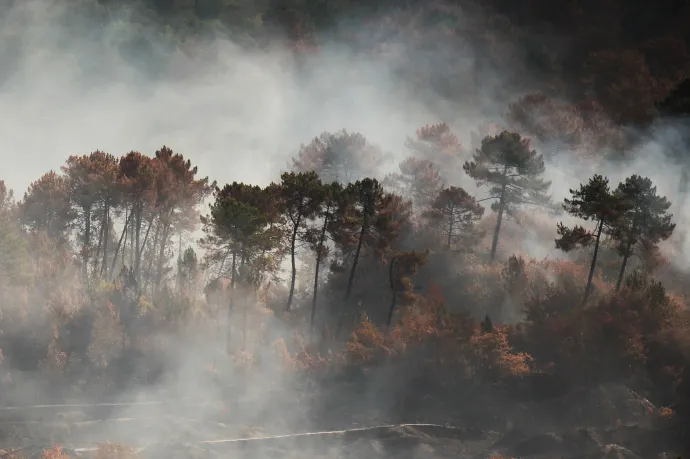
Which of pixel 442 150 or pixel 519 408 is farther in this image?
pixel 442 150

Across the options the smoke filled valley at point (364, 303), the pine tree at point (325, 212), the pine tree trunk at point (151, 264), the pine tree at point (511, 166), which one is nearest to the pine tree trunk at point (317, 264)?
the pine tree at point (325, 212)

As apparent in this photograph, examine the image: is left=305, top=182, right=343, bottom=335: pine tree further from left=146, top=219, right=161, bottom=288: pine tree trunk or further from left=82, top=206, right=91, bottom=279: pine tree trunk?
left=82, top=206, right=91, bottom=279: pine tree trunk

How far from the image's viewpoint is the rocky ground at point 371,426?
32531mm

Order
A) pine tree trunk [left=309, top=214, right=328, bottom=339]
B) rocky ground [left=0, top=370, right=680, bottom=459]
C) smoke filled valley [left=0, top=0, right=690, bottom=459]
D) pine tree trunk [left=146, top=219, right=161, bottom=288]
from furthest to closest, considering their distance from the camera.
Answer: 1. pine tree trunk [left=146, top=219, right=161, bottom=288]
2. pine tree trunk [left=309, top=214, right=328, bottom=339]
3. smoke filled valley [left=0, top=0, right=690, bottom=459]
4. rocky ground [left=0, top=370, right=680, bottom=459]

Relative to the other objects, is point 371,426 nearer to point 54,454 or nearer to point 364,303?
point 364,303

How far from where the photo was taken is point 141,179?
4275 cm

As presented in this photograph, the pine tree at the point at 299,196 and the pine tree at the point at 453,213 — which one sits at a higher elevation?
the pine tree at the point at 453,213

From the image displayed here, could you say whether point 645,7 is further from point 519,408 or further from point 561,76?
point 519,408

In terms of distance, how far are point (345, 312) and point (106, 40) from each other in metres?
83.8

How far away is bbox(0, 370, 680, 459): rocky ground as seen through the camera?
3253 centimetres

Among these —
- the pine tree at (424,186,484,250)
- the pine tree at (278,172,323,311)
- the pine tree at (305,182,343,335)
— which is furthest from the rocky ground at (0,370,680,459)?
the pine tree at (424,186,484,250)

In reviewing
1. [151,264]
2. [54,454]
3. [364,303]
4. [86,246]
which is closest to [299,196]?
[364,303]

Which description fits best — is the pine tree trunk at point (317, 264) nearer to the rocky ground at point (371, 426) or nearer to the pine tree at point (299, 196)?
the pine tree at point (299, 196)

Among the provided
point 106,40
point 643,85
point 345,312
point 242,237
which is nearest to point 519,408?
point 345,312
